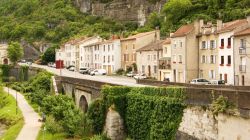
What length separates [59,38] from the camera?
136250mm

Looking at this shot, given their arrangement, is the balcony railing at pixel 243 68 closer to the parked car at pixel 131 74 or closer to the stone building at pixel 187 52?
A: the stone building at pixel 187 52

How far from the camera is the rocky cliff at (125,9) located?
392 ft

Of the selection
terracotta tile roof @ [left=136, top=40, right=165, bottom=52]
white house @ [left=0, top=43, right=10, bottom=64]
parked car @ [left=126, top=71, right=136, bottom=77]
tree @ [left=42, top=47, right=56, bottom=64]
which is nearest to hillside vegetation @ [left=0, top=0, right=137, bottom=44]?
tree @ [left=42, top=47, right=56, bottom=64]

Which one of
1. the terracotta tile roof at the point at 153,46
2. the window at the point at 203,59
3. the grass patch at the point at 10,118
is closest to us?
the grass patch at the point at 10,118

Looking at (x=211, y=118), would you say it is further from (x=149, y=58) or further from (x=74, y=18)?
(x=74, y=18)

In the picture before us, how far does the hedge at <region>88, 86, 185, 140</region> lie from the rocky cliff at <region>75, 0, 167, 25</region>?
8573 cm

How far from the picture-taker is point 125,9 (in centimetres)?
12800

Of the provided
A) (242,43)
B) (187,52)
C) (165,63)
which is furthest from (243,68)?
(165,63)

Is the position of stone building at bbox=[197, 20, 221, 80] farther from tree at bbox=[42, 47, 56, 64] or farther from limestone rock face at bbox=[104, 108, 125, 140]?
tree at bbox=[42, 47, 56, 64]

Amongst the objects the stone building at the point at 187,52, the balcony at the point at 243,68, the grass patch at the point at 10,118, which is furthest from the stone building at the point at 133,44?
the balcony at the point at 243,68

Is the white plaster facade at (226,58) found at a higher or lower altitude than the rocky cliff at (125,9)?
lower

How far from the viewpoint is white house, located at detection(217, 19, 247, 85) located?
45250 millimetres

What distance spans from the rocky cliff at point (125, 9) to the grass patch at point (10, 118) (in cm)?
5823

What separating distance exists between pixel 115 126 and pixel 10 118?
25.4 m
